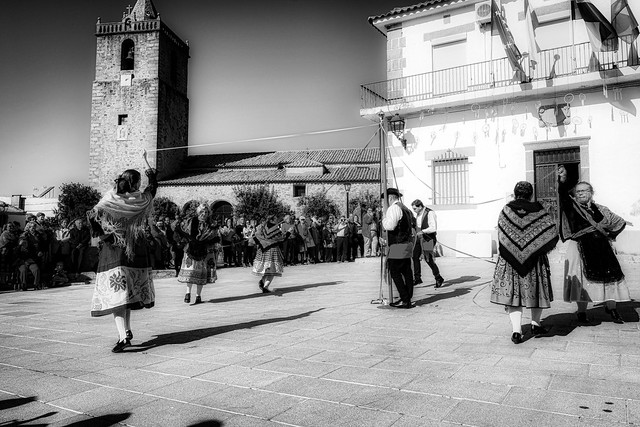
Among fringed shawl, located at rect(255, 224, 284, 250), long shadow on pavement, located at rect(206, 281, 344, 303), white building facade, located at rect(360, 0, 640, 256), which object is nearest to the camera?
long shadow on pavement, located at rect(206, 281, 344, 303)

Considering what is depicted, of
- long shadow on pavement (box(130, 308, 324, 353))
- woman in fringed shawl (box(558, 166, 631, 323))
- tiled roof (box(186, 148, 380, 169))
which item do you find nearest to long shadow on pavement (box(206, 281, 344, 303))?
long shadow on pavement (box(130, 308, 324, 353))

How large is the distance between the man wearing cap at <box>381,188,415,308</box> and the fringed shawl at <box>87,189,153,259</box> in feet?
10.6

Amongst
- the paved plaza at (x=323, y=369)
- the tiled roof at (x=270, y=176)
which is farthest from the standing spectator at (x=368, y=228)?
the tiled roof at (x=270, y=176)

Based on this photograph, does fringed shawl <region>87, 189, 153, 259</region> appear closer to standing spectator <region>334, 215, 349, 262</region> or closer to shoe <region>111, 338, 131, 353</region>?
shoe <region>111, 338, 131, 353</region>

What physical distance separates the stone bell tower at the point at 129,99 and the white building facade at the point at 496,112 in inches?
1151

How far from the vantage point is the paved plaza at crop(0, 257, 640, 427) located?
2.76 meters

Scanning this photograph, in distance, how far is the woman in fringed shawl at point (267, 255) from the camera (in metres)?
8.76

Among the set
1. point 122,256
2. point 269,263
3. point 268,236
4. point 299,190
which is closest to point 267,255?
point 269,263

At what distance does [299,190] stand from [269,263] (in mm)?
30357

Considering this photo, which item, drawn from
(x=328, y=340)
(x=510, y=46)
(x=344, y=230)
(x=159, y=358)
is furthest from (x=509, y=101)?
(x=159, y=358)

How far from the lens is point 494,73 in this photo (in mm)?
15117

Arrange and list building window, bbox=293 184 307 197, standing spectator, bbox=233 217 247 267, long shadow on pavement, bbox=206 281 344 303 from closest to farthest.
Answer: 1. long shadow on pavement, bbox=206 281 344 303
2. standing spectator, bbox=233 217 247 267
3. building window, bbox=293 184 307 197

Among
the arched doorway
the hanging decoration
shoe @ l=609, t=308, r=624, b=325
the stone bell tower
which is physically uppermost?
the stone bell tower

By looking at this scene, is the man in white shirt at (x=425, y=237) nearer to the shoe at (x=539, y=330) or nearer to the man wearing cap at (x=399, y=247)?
A: the man wearing cap at (x=399, y=247)
